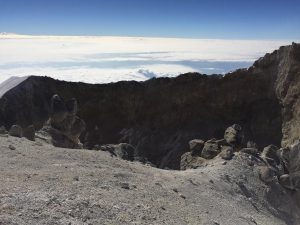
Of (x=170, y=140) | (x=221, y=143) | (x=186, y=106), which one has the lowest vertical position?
(x=170, y=140)

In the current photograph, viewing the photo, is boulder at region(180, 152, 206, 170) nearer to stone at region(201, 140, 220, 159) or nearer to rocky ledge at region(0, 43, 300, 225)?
rocky ledge at region(0, 43, 300, 225)

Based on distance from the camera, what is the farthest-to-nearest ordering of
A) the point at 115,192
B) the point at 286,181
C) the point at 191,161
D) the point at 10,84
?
1. the point at 10,84
2. the point at 191,161
3. the point at 286,181
4. the point at 115,192

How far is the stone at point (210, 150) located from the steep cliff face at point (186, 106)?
11142mm

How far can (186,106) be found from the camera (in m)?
40.5

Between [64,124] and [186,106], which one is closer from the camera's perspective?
[64,124]

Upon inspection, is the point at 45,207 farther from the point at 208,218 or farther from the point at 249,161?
the point at 249,161

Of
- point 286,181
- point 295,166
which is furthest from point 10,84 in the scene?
point 286,181

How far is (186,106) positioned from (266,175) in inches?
840

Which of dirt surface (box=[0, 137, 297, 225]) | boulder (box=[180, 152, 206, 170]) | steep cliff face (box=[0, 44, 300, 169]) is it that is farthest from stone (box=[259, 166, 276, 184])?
steep cliff face (box=[0, 44, 300, 169])

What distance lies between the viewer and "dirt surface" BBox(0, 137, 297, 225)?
10.0m

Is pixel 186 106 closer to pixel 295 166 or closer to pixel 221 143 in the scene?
pixel 221 143

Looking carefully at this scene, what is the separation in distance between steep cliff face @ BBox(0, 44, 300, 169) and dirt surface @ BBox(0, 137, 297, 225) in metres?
17.3

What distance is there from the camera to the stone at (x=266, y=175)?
1947 cm

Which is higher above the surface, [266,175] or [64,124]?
[64,124]
